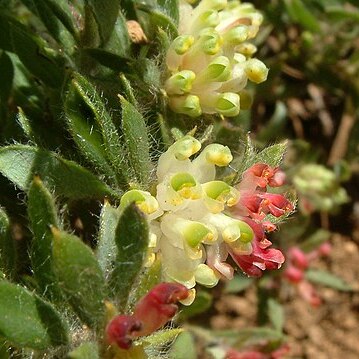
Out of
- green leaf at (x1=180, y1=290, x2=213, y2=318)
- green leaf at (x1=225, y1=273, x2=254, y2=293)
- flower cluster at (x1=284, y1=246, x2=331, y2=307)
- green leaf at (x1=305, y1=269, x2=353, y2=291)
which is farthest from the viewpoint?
green leaf at (x1=305, y1=269, x2=353, y2=291)

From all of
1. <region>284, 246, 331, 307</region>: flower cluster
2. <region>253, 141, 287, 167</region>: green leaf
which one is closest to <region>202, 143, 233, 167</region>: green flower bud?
<region>253, 141, 287, 167</region>: green leaf

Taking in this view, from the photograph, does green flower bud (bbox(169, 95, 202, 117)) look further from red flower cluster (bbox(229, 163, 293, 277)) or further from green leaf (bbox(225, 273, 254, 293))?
green leaf (bbox(225, 273, 254, 293))

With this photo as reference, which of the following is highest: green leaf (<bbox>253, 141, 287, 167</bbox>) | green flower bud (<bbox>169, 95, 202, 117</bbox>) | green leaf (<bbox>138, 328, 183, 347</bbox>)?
green flower bud (<bbox>169, 95, 202, 117</bbox>)

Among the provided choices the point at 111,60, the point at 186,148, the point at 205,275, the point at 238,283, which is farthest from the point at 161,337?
the point at 238,283

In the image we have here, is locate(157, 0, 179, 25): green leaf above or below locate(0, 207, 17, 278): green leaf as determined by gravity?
above

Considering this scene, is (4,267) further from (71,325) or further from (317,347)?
(317,347)

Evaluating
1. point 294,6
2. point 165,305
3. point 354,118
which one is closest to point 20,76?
point 165,305

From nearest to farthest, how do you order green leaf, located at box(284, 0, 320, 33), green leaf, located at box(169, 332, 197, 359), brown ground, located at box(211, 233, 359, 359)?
green leaf, located at box(169, 332, 197, 359) < green leaf, located at box(284, 0, 320, 33) < brown ground, located at box(211, 233, 359, 359)

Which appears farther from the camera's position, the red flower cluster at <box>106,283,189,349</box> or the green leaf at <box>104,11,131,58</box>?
the green leaf at <box>104,11,131,58</box>
